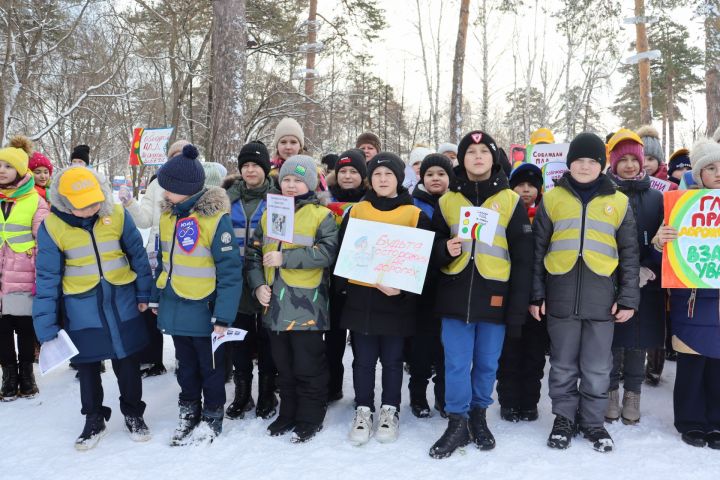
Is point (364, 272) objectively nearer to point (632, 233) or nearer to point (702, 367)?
point (632, 233)

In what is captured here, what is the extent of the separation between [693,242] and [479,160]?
5.23ft

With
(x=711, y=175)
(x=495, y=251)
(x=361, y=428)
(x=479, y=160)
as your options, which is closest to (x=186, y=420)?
(x=361, y=428)

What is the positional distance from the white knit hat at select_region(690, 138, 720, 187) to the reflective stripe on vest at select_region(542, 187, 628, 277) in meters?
0.65

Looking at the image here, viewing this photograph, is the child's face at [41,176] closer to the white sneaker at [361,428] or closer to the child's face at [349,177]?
the child's face at [349,177]

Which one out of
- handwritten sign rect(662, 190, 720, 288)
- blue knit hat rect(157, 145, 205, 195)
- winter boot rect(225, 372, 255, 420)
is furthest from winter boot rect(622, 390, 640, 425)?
blue knit hat rect(157, 145, 205, 195)

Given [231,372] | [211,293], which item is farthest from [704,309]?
[231,372]

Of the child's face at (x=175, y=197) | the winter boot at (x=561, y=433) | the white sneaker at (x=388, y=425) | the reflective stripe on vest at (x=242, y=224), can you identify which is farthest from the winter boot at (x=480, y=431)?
the child's face at (x=175, y=197)

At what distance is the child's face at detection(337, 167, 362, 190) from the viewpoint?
427cm

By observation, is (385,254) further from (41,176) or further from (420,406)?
(41,176)

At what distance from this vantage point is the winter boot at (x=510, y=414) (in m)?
3.84

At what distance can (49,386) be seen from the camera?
4.59 m

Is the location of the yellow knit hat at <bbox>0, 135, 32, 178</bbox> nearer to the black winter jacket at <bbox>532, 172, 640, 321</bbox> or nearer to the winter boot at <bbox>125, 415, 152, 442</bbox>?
the winter boot at <bbox>125, 415, 152, 442</bbox>

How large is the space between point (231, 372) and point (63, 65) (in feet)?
46.2

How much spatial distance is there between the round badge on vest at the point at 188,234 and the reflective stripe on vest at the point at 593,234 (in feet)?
8.53
